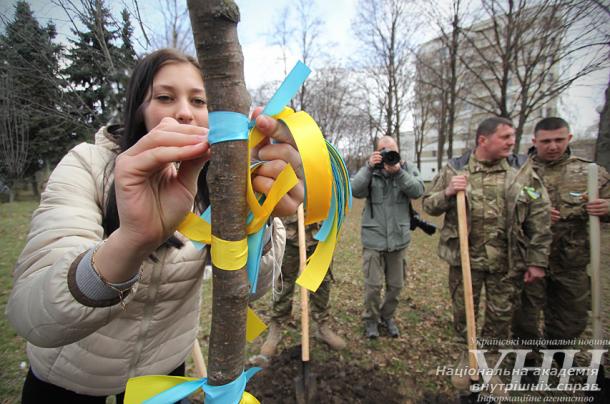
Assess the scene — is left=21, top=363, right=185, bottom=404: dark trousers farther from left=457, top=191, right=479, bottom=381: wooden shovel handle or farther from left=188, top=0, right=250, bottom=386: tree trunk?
left=457, top=191, right=479, bottom=381: wooden shovel handle

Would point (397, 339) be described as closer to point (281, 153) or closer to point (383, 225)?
point (383, 225)

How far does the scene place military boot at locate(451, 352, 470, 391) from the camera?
318 cm

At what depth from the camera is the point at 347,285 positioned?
20.9ft

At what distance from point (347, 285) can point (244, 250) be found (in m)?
6.03

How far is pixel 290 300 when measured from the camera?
412cm

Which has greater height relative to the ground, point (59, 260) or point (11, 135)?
point (11, 135)

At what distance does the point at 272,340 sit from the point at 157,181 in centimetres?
370

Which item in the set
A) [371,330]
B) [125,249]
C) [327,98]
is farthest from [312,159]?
[327,98]

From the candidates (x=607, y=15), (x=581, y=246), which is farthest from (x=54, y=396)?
(x=581, y=246)

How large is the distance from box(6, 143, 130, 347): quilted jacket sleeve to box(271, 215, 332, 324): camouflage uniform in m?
2.89

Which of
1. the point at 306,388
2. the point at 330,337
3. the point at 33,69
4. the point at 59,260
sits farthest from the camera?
the point at 330,337

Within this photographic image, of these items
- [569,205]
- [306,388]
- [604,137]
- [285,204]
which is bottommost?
[306,388]

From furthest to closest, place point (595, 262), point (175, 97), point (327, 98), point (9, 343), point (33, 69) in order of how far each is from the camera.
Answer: point (327, 98) → point (9, 343) → point (595, 262) → point (33, 69) → point (175, 97)

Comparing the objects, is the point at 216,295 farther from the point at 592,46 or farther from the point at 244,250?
the point at 592,46
